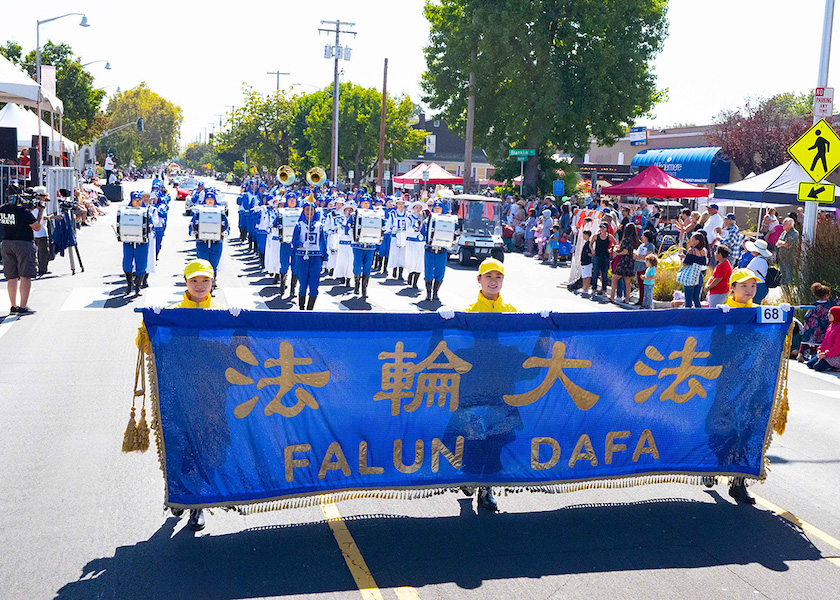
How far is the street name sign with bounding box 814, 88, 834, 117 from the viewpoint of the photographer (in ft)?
49.5

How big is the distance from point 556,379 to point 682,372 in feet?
3.14

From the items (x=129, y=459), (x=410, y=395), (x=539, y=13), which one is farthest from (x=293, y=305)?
(x=539, y=13)

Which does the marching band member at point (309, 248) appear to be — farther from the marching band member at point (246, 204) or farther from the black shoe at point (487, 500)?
the marching band member at point (246, 204)

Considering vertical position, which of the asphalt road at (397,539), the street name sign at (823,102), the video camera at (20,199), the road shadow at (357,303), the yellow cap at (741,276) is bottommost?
the asphalt road at (397,539)

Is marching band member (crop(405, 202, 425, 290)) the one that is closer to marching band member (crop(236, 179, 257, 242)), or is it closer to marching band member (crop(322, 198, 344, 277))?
marching band member (crop(322, 198, 344, 277))

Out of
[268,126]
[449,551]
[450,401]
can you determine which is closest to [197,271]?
[450,401]

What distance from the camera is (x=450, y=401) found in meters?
5.78

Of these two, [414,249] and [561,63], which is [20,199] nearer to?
[414,249]

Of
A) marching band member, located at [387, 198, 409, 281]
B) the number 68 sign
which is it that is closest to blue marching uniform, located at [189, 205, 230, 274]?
marching band member, located at [387, 198, 409, 281]

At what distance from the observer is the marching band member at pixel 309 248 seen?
1396 cm

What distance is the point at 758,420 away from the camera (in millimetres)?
6320

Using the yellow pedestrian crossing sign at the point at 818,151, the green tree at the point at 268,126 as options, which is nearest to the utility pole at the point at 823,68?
the yellow pedestrian crossing sign at the point at 818,151

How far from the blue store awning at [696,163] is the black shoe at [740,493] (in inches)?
1656

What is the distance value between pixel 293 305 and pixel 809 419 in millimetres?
9279
